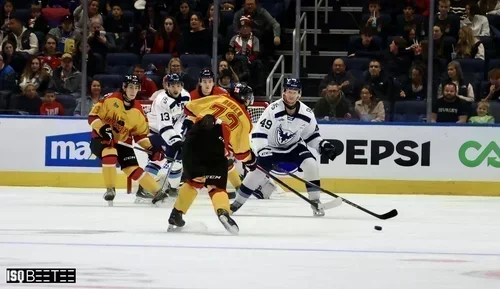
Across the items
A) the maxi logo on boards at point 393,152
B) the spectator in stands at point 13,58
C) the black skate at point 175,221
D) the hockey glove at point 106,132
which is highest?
the spectator in stands at point 13,58

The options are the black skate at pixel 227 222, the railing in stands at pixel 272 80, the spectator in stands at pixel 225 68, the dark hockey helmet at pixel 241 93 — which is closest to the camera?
the black skate at pixel 227 222

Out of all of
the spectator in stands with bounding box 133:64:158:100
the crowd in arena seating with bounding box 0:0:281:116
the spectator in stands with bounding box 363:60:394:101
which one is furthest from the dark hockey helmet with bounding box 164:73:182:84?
the spectator in stands with bounding box 363:60:394:101

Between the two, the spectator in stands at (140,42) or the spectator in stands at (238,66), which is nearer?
the spectator in stands at (238,66)

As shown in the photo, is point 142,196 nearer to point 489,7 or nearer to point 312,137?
point 312,137

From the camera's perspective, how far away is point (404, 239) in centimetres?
764

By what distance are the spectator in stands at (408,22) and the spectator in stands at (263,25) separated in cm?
135

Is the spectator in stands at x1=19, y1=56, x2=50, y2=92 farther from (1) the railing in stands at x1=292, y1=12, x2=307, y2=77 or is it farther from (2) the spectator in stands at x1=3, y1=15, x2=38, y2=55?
(1) the railing in stands at x1=292, y1=12, x2=307, y2=77

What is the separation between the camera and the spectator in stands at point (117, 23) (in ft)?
44.2

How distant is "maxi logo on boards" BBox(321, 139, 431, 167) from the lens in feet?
40.4

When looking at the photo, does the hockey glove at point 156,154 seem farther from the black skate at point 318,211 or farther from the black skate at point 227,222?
the black skate at point 227,222

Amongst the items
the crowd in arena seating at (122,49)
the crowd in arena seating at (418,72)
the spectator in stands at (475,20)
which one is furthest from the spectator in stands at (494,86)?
the crowd in arena seating at (122,49)

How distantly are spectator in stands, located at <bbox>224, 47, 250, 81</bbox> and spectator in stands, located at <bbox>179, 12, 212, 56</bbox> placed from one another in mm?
221

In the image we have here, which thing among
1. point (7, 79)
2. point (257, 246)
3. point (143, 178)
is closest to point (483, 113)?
point (143, 178)

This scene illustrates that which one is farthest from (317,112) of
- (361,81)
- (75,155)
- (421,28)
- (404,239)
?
(404,239)
